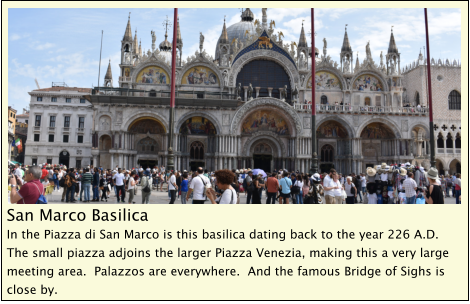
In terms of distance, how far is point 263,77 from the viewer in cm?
3884

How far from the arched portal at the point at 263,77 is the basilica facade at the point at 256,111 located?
0.36 ft

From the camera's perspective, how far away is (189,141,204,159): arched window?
37281 millimetres

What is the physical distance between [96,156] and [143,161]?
4490 mm

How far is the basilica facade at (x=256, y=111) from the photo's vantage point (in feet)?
115

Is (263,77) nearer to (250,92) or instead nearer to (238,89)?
(250,92)

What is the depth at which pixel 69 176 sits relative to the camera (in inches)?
605

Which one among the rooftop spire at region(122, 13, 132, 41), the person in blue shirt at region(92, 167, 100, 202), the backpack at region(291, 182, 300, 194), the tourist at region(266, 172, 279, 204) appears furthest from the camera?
the rooftop spire at region(122, 13, 132, 41)

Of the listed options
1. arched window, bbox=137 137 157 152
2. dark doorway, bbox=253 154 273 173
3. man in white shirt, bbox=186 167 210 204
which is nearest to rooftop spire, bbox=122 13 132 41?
arched window, bbox=137 137 157 152

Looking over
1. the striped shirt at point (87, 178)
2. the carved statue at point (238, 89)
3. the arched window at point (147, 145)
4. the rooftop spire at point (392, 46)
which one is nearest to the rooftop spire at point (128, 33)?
the arched window at point (147, 145)

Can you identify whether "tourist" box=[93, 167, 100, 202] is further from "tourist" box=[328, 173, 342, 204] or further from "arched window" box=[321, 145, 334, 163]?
"arched window" box=[321, 145, 334, 163]

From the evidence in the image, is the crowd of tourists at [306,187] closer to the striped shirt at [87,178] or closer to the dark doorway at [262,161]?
the striped shirt at [87,178]

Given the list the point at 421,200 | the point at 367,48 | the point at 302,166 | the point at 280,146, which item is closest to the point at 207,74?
the point at 280,146

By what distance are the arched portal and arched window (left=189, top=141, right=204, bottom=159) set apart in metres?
7.96

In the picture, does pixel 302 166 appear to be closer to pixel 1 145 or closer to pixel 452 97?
pixel 452 97
